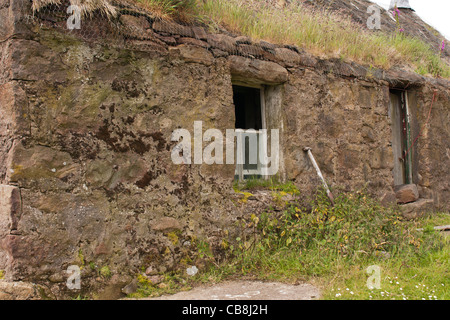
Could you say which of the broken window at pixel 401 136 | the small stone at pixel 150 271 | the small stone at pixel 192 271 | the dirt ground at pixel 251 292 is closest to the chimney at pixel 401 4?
the broken window at pixel 401 136

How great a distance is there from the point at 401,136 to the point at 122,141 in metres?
4.67

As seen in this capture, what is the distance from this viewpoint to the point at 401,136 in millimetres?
6699

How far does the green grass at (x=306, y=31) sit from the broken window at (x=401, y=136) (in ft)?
1.66

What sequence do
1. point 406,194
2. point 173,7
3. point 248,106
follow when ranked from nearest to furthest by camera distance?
point 173,7
point 248,106
point 406,194

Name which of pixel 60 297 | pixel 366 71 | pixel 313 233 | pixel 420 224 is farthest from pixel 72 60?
pixel 420 224

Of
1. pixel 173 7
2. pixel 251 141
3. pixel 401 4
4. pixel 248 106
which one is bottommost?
pixel 251 141

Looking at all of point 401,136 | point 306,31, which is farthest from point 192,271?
point 401,136

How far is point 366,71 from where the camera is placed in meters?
5.79

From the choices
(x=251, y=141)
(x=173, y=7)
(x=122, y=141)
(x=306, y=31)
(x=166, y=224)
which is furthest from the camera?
(x=306, y=31)

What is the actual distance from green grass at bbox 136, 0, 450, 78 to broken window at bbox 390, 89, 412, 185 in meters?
0.51

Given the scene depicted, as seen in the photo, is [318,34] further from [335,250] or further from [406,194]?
[335,250]

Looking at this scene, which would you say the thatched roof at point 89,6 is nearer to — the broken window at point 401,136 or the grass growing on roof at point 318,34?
the grass growing on roof at point 318,34
